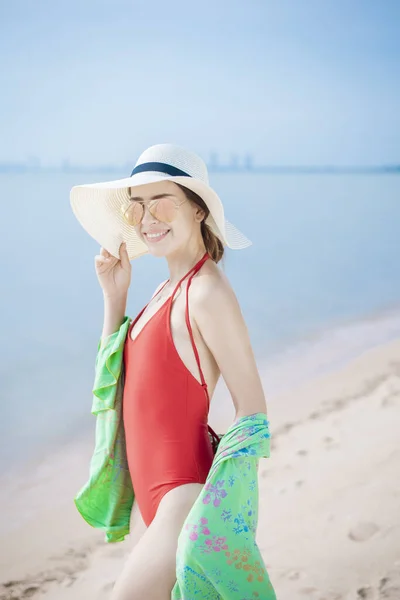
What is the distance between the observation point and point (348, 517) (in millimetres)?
3299

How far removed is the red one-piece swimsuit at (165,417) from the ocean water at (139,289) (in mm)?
1573

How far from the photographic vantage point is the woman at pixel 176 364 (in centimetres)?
173

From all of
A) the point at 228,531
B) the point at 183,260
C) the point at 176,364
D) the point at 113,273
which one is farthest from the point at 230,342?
the point at 113,273

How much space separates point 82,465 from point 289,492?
5.45 feet

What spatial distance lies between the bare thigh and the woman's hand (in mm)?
632

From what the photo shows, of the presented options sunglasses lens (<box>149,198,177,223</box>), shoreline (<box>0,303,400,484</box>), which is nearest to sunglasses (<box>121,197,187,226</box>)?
sunglasses lens (<box>149,198,177,223</box>)

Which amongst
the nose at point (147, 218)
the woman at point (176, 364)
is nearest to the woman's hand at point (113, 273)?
the woman at point (176, 364)

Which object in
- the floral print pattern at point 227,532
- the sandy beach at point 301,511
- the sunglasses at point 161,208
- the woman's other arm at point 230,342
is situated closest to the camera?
the floral print pattern at point 227,532

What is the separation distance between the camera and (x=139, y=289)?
9391 millimetres

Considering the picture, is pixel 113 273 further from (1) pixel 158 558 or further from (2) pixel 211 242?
(1) pixel 158 558

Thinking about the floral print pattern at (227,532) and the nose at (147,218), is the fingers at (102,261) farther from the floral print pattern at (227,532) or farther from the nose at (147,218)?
the floral print pattern at (227,532)

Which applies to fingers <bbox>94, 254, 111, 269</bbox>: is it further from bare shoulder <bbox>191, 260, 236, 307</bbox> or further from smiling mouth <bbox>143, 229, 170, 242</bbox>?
bare shoulder <bbox>191, 260, 236, 307</bbox>

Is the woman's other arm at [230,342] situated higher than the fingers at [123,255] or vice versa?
the fingers at [123,255]

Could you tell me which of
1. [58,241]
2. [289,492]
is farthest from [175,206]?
[58,241]
